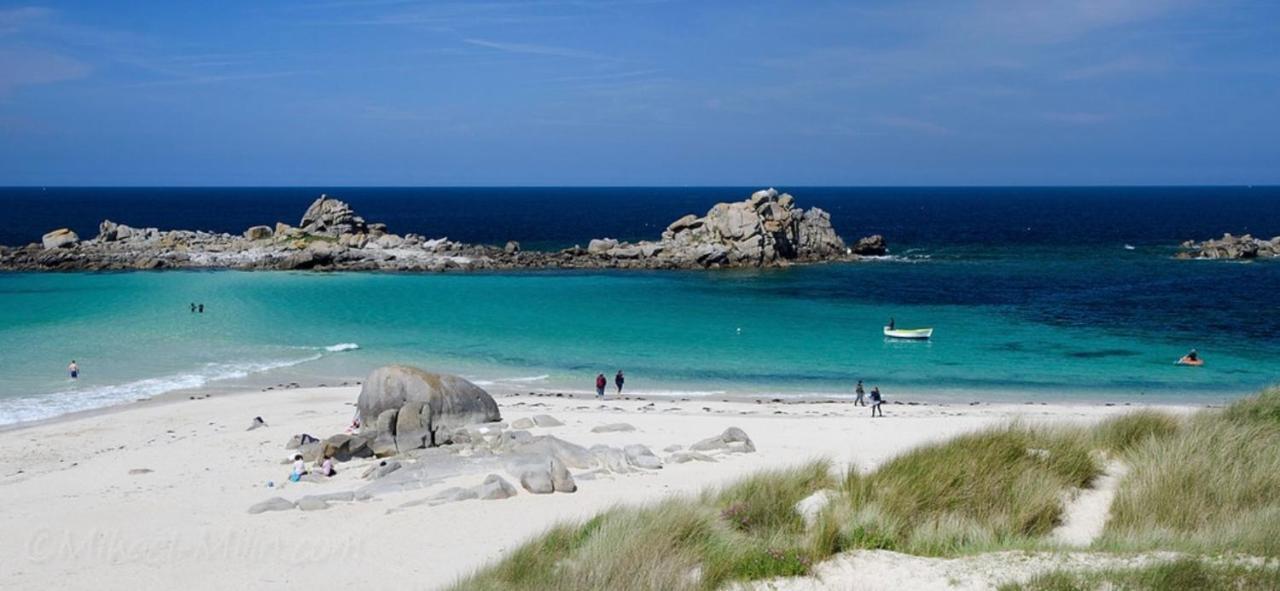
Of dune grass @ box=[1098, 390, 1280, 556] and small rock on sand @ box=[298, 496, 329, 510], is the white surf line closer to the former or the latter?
dune grass @ box=[1098, 390, 1280, 556]

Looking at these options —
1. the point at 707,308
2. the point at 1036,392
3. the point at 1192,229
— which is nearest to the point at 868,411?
the point at 1036,392

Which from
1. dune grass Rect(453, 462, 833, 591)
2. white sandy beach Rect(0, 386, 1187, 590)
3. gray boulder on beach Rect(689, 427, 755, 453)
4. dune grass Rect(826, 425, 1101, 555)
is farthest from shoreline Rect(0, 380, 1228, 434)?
dune grass Rect(453, 462, 833, 591)

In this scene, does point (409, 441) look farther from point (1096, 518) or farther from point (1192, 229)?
point (1192, 229)

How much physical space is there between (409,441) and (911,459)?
1121cm

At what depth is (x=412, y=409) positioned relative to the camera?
20.2m

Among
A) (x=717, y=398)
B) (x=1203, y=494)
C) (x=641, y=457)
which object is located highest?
(x=1203, y=494)

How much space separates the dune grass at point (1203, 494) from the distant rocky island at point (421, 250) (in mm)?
50702

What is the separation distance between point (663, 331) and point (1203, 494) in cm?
2912

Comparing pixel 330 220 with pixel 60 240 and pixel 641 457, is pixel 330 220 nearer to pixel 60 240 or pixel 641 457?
pixel 60 240

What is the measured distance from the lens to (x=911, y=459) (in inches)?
481

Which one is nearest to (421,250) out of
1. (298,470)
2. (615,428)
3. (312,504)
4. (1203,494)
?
(615,428)

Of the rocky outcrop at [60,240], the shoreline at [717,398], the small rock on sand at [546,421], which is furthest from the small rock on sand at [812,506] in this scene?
the rocky outcrop at [60,240]

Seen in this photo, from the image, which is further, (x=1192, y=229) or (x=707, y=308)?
(x=1192, y=229)

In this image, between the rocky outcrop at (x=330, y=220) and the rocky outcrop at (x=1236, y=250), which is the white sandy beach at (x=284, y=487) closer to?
the rocky outcrop at (x=330, y=220)
